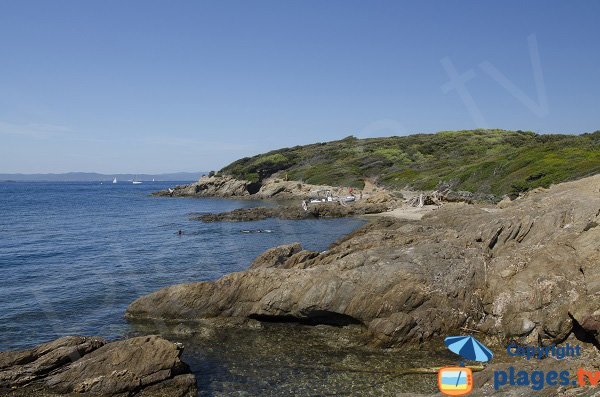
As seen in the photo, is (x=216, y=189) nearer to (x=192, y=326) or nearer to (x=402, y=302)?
(x=192, y=326)

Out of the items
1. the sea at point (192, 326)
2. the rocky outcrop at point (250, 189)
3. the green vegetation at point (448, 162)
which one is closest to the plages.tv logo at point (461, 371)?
the sea at point (192, 326)

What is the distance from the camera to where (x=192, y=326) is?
2256 cm

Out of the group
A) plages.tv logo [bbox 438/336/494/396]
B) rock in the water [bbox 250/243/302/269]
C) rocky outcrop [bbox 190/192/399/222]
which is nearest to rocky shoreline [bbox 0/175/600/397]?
plages.tv logo [bbox 438/336/494/396]

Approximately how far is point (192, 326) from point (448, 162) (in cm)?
9614

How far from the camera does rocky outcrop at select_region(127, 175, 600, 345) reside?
18859mm

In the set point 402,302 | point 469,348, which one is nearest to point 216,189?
point 402,302

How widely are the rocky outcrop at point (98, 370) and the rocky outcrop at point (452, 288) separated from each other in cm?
648

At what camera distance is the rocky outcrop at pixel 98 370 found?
15.5m

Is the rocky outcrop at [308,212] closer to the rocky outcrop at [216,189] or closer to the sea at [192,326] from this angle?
the sea at [192,326]

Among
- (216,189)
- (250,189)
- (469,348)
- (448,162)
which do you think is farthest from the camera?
(216,189)

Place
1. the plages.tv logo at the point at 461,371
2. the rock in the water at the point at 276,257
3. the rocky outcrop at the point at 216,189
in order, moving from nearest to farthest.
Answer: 1. the plages.tv logo at the point at 461,371
2. the rock in the water at the point at 276,257
3. the rocky outcrop at the point at 216,189

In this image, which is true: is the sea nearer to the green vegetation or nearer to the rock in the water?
the rock in the water

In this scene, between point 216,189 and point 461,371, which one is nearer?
point 461,371

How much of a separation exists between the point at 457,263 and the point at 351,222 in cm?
4047
